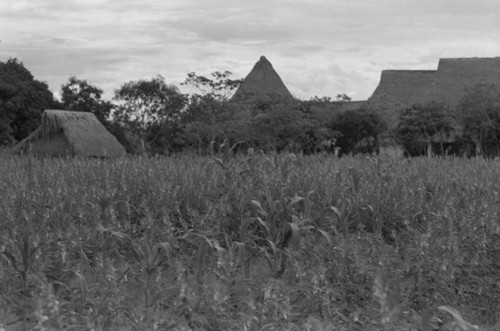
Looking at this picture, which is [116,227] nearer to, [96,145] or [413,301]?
[413,301]

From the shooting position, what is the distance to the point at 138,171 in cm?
664

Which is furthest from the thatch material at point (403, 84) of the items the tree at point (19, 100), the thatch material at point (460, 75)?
the tree at point (19, 100)

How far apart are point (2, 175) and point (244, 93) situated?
27209 mm

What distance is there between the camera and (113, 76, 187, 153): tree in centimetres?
4094

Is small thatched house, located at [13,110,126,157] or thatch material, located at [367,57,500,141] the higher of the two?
thatch material, located at [367,57,500,141]

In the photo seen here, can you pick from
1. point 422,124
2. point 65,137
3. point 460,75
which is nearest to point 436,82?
point 460,75

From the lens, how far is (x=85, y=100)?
42875 millimetres

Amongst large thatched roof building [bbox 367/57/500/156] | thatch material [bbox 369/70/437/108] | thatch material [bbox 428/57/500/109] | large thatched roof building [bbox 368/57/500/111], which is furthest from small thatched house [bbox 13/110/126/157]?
thatch material [bbox 428/57/500/109]

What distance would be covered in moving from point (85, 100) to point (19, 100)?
778cm

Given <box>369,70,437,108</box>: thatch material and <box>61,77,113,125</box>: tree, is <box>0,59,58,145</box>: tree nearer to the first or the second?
<box>61,77,113,125</box>: tree

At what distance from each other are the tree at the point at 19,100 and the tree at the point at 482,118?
18.7 metres

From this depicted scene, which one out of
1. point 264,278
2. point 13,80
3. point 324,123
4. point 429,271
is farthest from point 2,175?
point 13,80

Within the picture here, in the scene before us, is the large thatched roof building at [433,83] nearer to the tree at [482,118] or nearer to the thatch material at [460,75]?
the thatch material at [460,75]

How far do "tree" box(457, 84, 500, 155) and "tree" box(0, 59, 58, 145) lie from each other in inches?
735
